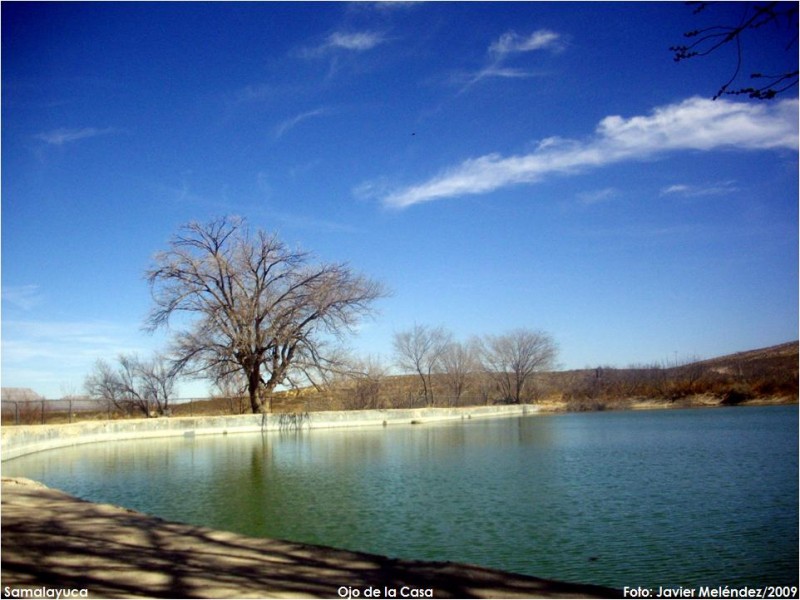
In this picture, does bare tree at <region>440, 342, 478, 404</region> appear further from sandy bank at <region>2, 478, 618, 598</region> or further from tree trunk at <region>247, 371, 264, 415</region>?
sandy bank at <region>2, 478, 618, 598</region>

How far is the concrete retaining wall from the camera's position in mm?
22531

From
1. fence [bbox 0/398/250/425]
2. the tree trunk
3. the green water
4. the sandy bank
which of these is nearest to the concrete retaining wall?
the green water

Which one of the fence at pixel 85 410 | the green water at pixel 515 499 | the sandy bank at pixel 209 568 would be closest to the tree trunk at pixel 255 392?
the fence at pixel 85 410

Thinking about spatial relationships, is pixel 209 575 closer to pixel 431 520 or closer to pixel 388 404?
pixel 431 520

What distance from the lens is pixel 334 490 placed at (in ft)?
41.1

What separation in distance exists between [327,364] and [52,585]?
29.8 metres

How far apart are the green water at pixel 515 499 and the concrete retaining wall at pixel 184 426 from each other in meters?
1.12

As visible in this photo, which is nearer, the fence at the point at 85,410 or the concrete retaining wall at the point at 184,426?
the concrete retaining wall at the point at 184,426

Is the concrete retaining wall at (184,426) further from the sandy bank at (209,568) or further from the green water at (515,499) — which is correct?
the sandy bank at (209,568)

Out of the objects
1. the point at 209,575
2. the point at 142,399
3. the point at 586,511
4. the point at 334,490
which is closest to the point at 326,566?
the point at 209,575

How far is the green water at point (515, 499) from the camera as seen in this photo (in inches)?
289

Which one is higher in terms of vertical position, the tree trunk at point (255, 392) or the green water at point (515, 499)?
the tree trunk at point (255, 392)

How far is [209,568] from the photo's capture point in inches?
245

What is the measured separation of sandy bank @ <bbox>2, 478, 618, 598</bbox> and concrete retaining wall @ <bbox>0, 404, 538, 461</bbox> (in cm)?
1471
